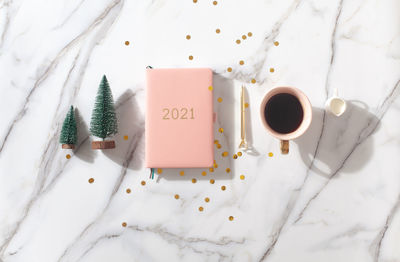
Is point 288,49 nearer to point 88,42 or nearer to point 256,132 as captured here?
point 256,132

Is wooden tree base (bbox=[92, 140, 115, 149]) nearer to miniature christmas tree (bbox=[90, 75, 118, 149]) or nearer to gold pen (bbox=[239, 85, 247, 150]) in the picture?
miniature christmas tree (bbox=[90, 75, 118, 149])

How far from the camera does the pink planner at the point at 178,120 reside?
822mm

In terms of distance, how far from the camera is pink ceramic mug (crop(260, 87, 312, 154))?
777 mm

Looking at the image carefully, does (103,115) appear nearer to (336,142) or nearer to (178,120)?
(178,120)

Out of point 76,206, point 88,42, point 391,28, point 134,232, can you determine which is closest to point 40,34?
point 88,42

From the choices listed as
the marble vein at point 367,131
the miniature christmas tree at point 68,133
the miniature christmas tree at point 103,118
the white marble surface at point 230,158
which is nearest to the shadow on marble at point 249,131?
the white marble surface at point 230,158

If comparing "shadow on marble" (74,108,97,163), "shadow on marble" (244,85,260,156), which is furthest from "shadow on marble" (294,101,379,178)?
"shadow on marble" (74,108,97,163)

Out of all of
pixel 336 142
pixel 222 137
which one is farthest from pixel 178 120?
pixel 336 142

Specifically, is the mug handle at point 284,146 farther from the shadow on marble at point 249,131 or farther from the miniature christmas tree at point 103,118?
the miniature christmas tree at point 103,118

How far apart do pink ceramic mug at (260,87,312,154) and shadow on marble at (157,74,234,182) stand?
104 millimetres

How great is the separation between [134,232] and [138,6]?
26.6 inches

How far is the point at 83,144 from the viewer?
2.86 feet

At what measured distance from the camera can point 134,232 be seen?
862 mm

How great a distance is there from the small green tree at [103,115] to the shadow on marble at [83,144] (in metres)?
0.07
